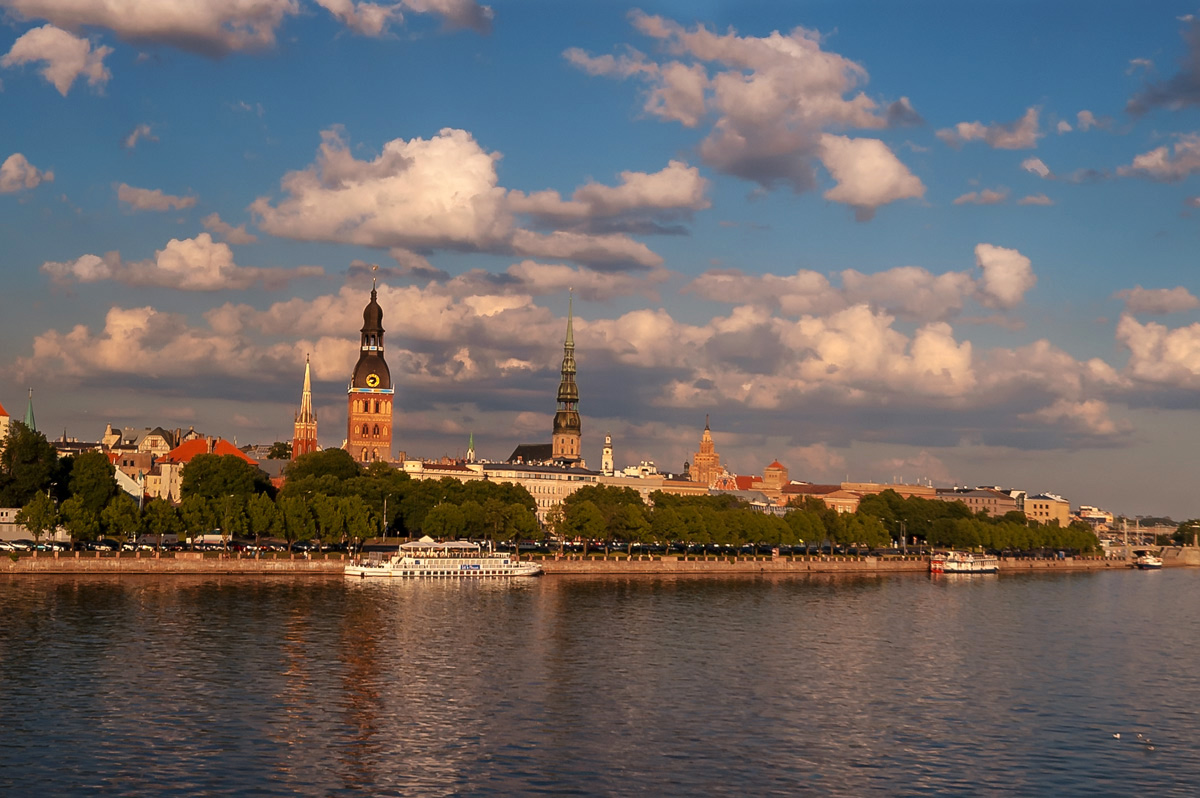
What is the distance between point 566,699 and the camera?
59.2 m

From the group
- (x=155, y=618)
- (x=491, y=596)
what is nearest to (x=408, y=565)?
(x=491, y=596)

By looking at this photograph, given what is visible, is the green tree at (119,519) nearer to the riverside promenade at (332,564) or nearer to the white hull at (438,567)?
the riverside promenade at (332,564)

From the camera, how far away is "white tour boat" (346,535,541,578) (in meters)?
130

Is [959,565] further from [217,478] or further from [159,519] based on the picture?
[159,519]

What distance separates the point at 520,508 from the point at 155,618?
260 feet

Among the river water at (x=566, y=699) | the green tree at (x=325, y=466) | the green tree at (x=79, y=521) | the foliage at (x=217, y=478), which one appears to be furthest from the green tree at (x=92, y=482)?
the green tree at (x=325, y=466)

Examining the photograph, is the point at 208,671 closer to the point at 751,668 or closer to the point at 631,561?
the point at 751,668

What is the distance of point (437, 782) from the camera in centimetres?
4375

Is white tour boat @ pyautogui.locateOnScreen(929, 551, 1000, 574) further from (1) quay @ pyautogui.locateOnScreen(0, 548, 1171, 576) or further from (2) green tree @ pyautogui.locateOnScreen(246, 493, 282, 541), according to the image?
(2) green tree @ pyautogui.locateOnScreen(246, 493, 282, 541)

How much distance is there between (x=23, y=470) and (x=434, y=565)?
41.5 metres

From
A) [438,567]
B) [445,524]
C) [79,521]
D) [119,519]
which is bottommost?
[438,567]

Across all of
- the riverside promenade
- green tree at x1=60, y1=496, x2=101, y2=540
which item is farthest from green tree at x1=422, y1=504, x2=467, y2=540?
green tree at x1=60, y1=496, x2=101, y2=540

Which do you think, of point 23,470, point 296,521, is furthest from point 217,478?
point 23,470

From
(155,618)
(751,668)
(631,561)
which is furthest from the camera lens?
(631,561)
